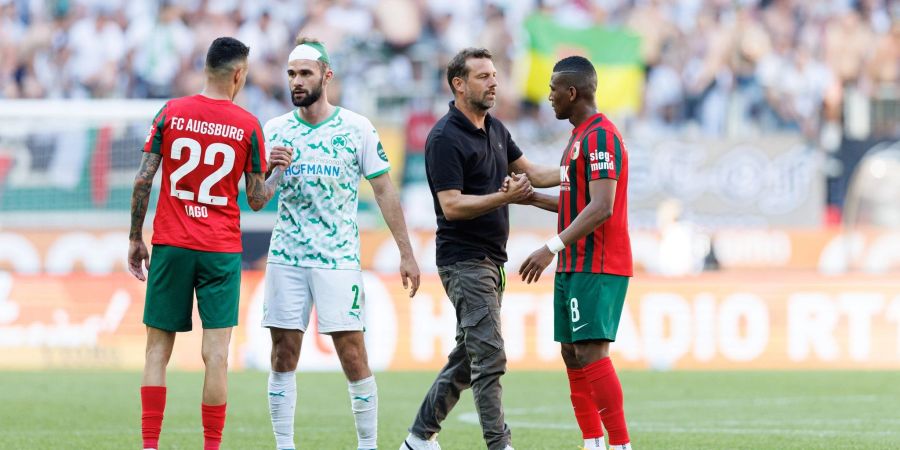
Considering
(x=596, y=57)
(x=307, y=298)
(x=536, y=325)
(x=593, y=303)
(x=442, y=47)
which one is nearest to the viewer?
(x=593, y=303)

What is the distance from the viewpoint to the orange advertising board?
17734 mm

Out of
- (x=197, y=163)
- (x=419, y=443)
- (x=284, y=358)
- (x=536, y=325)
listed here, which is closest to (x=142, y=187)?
(x=197, y=163)

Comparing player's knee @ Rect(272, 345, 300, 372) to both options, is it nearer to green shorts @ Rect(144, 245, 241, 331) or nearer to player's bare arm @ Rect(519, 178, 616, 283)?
green shorts @ Rect(144, 245, 241, 331)

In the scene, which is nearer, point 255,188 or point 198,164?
point 198,164

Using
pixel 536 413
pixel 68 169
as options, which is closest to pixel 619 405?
pixel 536 413

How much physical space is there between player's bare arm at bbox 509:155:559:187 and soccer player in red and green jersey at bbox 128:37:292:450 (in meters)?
1.90

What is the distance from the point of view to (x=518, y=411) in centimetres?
1260

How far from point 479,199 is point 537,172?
3.19 ft

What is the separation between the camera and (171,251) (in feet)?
25.2

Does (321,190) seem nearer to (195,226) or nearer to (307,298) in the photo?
(307,298)

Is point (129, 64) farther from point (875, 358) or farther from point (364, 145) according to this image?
point (364, 145)

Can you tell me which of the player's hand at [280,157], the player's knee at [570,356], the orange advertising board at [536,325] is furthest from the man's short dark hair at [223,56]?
the orange advertising board at [536,325]

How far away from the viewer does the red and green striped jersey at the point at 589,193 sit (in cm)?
761

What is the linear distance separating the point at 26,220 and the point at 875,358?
11253 millimetres
